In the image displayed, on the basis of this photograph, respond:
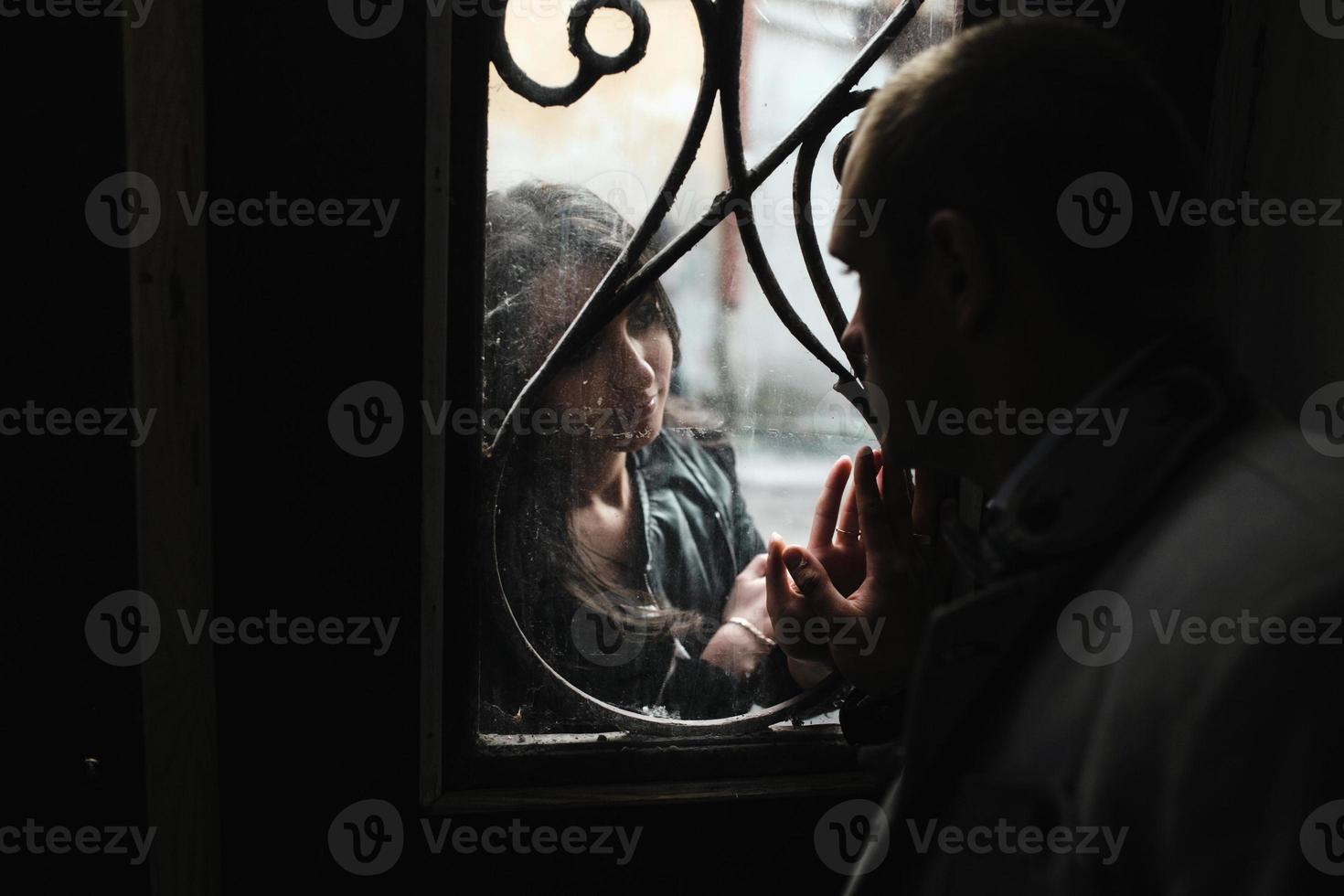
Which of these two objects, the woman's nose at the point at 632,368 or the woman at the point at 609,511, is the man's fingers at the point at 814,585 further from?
the woman's nose at the point at 632,368

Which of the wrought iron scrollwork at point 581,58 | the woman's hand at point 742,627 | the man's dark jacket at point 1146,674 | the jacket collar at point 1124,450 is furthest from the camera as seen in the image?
the woman's hand at point 742,627

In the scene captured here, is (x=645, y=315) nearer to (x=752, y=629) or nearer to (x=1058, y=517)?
(x=752, y=629)

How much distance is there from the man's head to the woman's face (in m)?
0.36

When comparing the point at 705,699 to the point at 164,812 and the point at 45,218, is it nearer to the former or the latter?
the point at 164,812

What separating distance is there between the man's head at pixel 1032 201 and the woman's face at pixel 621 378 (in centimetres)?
36

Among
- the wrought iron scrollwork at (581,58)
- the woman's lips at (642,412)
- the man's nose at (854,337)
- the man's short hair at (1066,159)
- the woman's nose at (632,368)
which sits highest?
the wrought iron scrollwork at (581,58)

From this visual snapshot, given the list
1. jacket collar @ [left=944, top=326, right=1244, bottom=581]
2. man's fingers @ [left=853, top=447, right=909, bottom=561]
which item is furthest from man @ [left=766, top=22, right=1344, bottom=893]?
man's fingers @ [left=853, top=447, right=909, bottom=561]

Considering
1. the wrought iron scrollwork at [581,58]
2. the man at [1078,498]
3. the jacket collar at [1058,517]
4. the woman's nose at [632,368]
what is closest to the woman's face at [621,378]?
the woman's nose at [632,368]

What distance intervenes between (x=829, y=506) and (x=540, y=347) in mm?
335

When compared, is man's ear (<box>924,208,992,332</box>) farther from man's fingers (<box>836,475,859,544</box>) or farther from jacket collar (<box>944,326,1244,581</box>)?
man's fingers (<box>836,475,859,544</box>)

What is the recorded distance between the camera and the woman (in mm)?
935

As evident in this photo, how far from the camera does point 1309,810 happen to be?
436 millimetres

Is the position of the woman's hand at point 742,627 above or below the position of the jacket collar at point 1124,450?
below

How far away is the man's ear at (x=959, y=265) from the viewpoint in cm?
60
